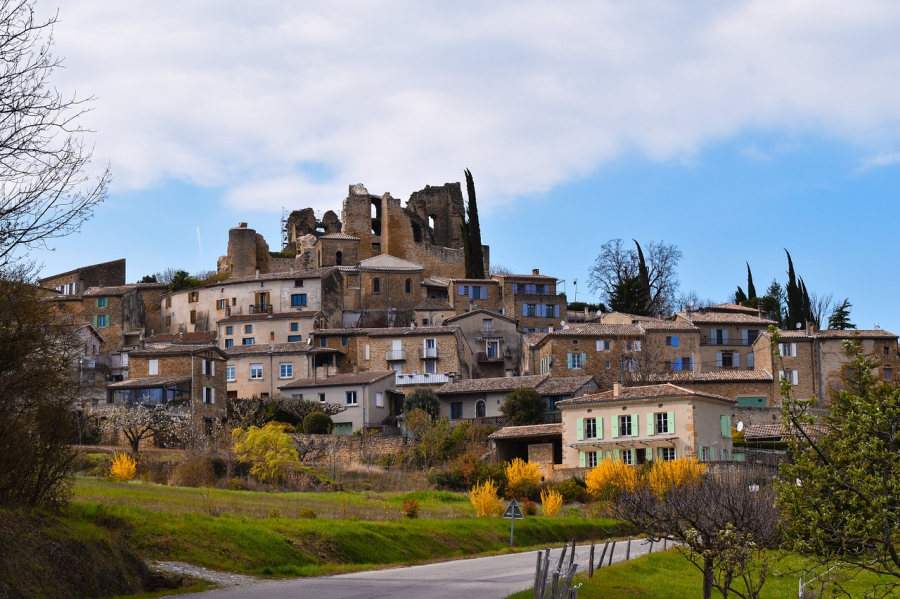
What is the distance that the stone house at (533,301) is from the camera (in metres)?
91.9

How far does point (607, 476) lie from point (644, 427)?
8.19m

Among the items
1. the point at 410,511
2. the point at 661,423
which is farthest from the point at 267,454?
the point at 661,423

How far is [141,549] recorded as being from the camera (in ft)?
73.1

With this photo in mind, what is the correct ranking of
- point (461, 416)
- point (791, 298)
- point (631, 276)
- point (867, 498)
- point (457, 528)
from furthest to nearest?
point (631, 276) < point (791, 298) < point (461, 416) < point (457, 528) < point (867, 498)

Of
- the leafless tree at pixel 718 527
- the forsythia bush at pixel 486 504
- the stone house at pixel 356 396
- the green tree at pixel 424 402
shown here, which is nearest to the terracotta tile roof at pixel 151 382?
the stone house at pixel 356 396

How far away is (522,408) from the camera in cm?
6606

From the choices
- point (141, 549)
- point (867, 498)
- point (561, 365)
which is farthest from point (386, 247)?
point (867, 498)

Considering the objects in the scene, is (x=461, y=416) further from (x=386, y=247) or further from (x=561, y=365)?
(x=386, y=247)

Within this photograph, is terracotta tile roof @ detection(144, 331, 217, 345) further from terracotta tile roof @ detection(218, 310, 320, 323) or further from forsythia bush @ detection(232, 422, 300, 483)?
forsythia bush @ detection(232, 422, 300, 483)

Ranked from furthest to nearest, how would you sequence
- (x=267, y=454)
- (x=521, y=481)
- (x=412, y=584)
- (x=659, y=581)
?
(x=521, y=481)
(x=267, y=454)
(x=659, y=581)
(x=412, y=584)

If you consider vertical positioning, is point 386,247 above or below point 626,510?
above

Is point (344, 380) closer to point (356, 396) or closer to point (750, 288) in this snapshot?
point (356, 396)

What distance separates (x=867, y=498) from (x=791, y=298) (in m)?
76.2

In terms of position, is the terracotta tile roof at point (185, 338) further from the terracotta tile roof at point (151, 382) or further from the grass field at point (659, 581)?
the grass field at point (659, 581)
